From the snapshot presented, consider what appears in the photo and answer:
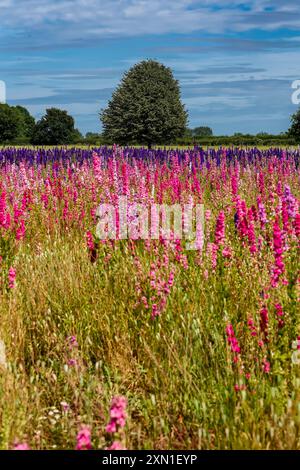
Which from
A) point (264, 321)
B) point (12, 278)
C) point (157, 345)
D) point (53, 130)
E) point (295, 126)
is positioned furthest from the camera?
point (53, 130)

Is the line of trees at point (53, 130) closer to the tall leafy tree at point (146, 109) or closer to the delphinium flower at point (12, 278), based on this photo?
the tall leafy tree at point (146, 109)

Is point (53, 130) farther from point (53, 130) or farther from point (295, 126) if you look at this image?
point (295, 126)

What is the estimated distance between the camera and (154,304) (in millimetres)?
4180

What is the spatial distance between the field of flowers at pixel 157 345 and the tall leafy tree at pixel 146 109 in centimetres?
3005

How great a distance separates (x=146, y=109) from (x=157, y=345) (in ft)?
107

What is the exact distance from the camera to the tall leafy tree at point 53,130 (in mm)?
82812

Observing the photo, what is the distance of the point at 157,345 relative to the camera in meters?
3.96

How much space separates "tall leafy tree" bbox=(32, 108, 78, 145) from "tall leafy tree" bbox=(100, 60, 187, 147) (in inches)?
1746

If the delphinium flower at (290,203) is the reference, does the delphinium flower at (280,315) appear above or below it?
below

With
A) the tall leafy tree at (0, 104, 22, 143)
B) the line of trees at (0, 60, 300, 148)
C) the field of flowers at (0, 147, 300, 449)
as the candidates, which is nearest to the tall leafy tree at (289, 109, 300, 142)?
the line of trees at (0, 60, 300, 148)

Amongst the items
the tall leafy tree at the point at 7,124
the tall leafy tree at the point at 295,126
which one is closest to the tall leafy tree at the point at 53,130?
the tall leafy tree at the point at 7,124

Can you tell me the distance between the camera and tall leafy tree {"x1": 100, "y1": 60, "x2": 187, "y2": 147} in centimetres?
3581

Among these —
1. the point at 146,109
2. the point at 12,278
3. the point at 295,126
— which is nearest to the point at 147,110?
the point at 146,109
